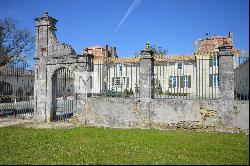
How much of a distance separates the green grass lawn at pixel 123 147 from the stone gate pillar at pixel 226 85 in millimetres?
997

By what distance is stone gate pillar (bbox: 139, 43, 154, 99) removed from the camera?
1298cm

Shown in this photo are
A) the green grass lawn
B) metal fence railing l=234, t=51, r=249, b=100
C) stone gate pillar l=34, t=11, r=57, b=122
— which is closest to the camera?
the green grass lawn

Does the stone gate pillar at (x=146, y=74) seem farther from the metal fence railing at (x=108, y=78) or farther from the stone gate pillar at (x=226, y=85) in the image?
the stone gate pillar at (x=226, y=85)

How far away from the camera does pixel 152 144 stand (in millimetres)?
9141

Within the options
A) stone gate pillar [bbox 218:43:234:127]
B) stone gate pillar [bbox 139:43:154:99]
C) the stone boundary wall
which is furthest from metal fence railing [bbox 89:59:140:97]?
stone gate pillar [bbox 218:43:234:127]

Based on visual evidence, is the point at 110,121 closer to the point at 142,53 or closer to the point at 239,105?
the point at 142,53

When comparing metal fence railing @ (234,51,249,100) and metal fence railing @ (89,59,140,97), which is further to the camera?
metal fence railing @ (89,59,140,97)

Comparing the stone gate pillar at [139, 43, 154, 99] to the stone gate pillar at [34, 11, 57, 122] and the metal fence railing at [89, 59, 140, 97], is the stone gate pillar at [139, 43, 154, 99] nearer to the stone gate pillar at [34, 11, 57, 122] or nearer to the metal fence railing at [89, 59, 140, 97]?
the metal fence railing at [89, 59, 140, 97]

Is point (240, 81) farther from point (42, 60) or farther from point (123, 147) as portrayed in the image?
point (42, 60)

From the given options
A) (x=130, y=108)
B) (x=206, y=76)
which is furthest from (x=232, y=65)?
(x=130, y=108)

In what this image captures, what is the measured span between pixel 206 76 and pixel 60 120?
8.78 meters

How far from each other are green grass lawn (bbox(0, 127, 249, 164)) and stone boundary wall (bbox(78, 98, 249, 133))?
803 millimetres

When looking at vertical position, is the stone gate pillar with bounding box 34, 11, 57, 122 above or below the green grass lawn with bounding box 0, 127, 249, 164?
above

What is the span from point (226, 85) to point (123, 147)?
553 cm
